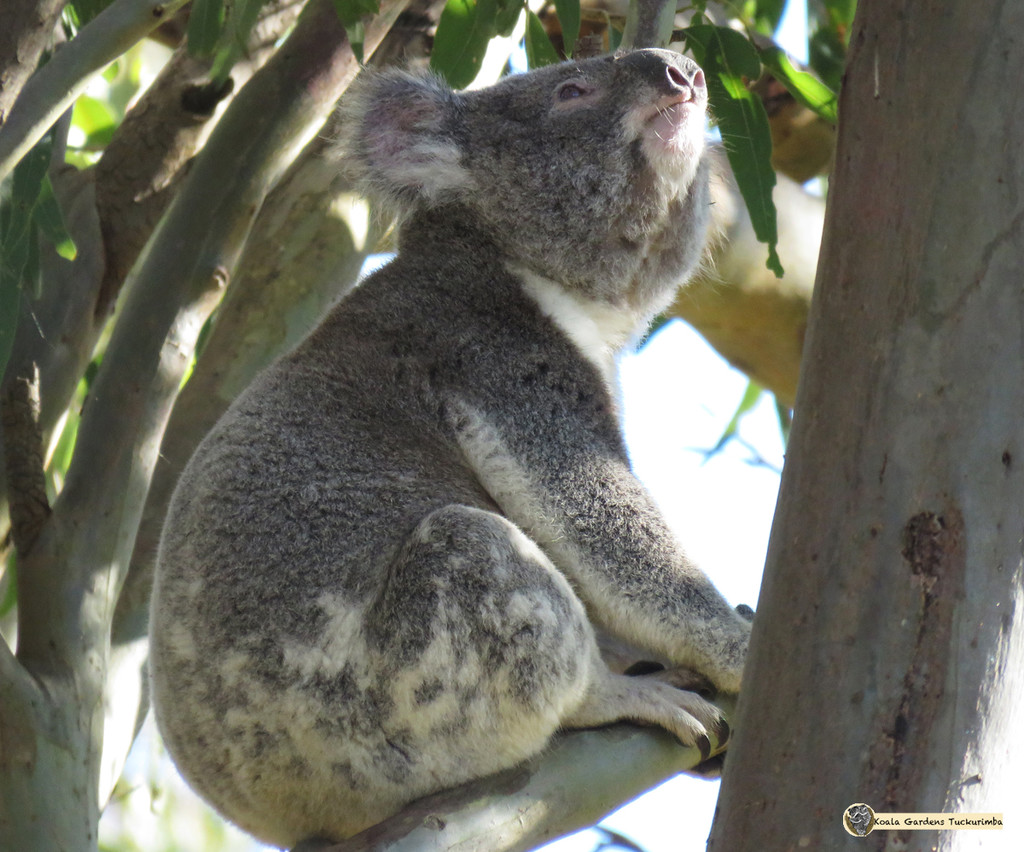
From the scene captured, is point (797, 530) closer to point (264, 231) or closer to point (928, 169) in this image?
point (928, 169)

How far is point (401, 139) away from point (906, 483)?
6.30 feet

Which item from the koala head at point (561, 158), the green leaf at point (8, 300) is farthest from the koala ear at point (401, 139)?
the green leaf at point (8, 300)

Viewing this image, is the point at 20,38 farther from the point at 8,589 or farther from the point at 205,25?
the point at 8,589

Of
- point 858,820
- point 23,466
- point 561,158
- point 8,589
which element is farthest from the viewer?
point 8,589

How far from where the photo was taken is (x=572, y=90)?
2926mm

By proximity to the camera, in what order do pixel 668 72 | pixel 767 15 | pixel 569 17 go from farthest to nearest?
pixel 767 15 → pixel 569 17 → pixel 668 72

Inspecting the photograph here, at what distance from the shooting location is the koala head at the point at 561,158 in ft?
9.24

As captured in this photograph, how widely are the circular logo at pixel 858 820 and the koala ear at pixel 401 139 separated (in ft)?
6.42

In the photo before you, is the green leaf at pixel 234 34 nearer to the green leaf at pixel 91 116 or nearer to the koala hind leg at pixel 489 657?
the koala hind leg at pixel 489 657

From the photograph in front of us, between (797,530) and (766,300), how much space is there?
3.28 meters

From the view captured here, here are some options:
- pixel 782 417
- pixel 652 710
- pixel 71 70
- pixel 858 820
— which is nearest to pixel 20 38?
pixel 71 70

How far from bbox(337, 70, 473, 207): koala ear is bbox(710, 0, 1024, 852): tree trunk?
4.89 feet

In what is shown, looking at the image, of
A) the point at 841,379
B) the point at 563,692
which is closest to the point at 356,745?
the point at 563,692

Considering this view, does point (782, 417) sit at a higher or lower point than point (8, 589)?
higher
